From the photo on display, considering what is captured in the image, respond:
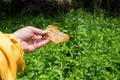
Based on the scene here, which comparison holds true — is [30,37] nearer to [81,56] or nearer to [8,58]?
[8,58]

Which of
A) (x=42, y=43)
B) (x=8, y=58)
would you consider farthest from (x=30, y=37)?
(x=8, y=58)

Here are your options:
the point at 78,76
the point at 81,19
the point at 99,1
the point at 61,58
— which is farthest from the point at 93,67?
the point at 99,1

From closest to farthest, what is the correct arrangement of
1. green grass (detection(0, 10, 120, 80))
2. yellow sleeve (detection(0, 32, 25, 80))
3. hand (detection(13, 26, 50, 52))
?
yellow sleeve (detection(0, 32, 25, 80)), hand (detection(13, 26, 50, 52)), green grass (detection(0, 10, 120, 80))

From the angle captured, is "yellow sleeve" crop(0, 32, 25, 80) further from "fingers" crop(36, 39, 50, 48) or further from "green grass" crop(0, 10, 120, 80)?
"green grass" crop(0, 10, 120, 80)

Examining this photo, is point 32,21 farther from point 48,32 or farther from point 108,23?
point 48,32

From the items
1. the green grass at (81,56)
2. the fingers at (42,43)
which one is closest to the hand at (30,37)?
the fingers at (42,43)

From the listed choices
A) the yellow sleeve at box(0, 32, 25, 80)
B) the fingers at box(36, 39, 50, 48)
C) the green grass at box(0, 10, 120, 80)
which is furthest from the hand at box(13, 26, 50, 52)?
the green grass at box(0, 10, 120, 80)

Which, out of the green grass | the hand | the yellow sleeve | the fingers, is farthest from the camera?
the green grass
